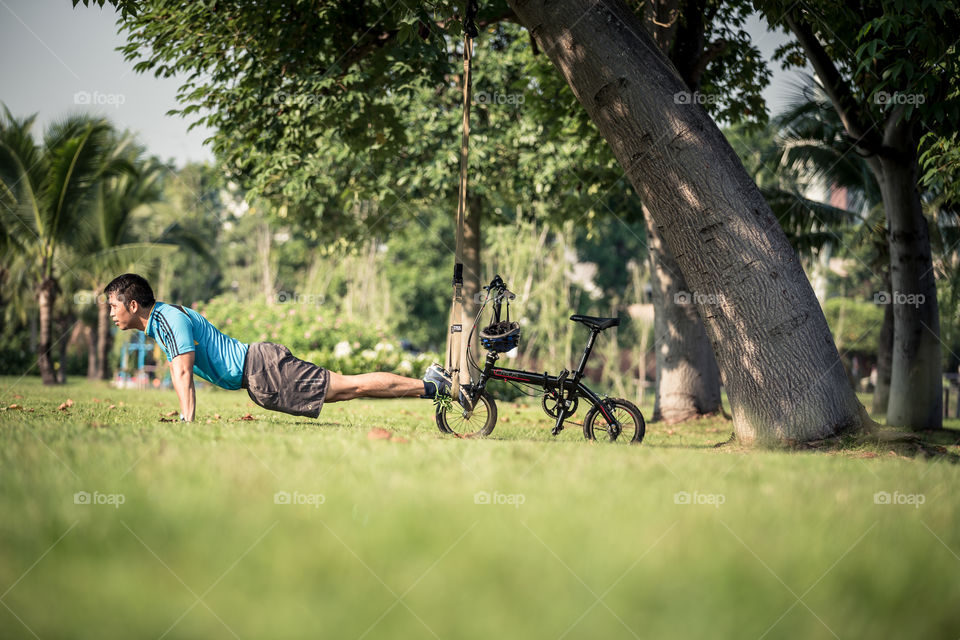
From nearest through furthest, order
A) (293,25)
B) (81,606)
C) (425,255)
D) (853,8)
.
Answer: (81,606), (293,25), (853,8), (425,255)

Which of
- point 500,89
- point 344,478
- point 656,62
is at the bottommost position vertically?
point 344,478

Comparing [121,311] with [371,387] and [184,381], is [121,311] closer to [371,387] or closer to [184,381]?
[184,381]

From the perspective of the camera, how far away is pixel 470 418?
24.2ft

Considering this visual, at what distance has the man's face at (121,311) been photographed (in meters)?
6.21

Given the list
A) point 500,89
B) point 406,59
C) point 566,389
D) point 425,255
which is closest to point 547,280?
point 500,89

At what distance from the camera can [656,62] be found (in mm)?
6391

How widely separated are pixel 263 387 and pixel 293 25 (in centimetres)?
505

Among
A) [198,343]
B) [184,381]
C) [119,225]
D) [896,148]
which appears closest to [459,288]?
[198,343]

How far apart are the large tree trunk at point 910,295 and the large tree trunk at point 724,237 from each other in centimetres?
564

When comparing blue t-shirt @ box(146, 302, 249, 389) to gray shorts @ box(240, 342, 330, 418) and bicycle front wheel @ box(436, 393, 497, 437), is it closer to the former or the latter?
gray shorts @ box(240, 342, 330, 418)

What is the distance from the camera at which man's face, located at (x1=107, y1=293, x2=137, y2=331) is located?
20.4 ft

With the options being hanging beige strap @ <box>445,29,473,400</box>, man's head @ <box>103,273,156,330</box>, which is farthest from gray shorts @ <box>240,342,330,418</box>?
hanging beige strap @ <box>445,29,473,400</box>

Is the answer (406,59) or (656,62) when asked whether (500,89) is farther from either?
(656,62)

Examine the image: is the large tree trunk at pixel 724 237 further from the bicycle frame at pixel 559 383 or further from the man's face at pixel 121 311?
Result: the man's face at pixel 121 311
